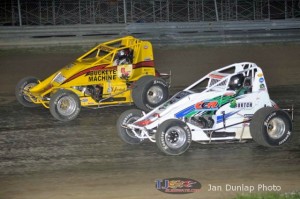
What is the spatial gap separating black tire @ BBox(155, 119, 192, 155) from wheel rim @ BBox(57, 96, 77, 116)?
136 inches

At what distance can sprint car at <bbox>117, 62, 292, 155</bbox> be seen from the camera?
9.27m

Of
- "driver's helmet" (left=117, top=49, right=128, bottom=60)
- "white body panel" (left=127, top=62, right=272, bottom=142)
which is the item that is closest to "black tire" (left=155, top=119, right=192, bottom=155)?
"white body panel" (left=127, top=62, right=272, bottom=142)

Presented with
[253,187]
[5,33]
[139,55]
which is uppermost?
[5,33]

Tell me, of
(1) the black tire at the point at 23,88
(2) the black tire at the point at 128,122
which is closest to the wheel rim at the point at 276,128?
Answer: (2) the black tire at the point at 128,122

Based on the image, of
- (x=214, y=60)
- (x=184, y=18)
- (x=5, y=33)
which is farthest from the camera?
(x=184, y=18)

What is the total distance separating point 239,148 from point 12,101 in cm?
657

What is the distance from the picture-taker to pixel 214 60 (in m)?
19.3

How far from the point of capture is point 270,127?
9562 mm

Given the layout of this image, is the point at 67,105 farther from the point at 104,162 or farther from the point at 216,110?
the point at 216,110

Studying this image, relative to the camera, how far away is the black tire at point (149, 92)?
12.3 meters

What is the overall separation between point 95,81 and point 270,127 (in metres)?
4.40

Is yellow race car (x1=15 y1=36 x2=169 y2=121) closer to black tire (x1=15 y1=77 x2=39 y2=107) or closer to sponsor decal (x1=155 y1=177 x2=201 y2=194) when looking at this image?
black tire (x1=15 y1=77 x2=39 y2=107)

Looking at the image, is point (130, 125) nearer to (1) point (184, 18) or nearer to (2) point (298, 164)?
(2) point (298, 164)

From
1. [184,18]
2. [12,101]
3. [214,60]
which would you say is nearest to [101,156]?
[12,101]
